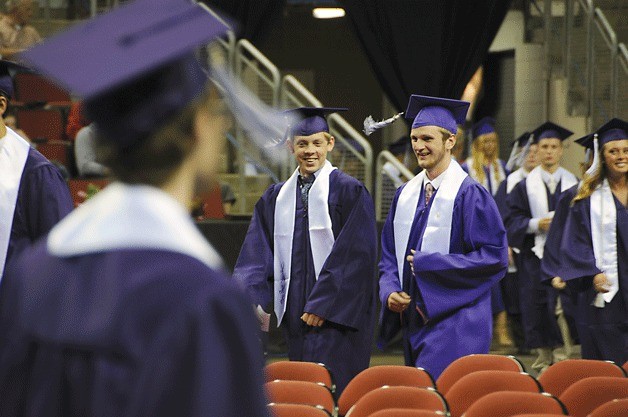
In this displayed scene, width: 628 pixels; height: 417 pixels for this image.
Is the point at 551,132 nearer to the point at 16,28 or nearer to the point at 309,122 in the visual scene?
the point at 309,122

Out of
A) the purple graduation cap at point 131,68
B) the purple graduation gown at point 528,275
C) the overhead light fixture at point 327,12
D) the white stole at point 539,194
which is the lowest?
the purple graduation gown at point 528,275

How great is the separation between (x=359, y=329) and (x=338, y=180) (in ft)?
2.68

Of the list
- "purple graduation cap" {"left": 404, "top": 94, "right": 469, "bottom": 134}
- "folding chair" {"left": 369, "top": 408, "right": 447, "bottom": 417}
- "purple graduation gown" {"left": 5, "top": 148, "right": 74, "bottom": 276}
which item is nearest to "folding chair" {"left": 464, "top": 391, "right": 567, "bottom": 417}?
"folding chair" {"left": 369, "top": 408, "right": 447, "bottom": 417}

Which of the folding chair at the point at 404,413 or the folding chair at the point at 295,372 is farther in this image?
the folding chair at the point at 295,372

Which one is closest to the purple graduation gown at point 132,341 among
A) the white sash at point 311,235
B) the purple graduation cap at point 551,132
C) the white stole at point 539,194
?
the white sash at point 311,235

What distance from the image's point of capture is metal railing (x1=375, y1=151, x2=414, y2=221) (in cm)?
1016

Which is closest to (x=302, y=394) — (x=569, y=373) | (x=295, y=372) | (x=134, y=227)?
(x=295, y=372)

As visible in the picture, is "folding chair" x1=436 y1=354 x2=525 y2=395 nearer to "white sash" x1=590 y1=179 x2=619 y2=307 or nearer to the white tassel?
"white sash" x1=590 y1=179 x2=619 y2=307

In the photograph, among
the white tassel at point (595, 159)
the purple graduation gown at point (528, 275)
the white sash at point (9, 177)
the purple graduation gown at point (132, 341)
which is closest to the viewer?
the purple graduation gown at point (132, 341)

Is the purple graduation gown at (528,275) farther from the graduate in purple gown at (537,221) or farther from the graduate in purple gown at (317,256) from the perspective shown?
the graduate in purple gown at (317,256)

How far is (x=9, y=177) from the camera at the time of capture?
15.6 ft

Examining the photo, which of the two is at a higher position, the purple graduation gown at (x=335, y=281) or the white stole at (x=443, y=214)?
the white stole at (x=443, y=214)

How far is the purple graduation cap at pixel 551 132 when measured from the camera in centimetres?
980

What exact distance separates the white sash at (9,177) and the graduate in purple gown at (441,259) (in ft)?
6.92
